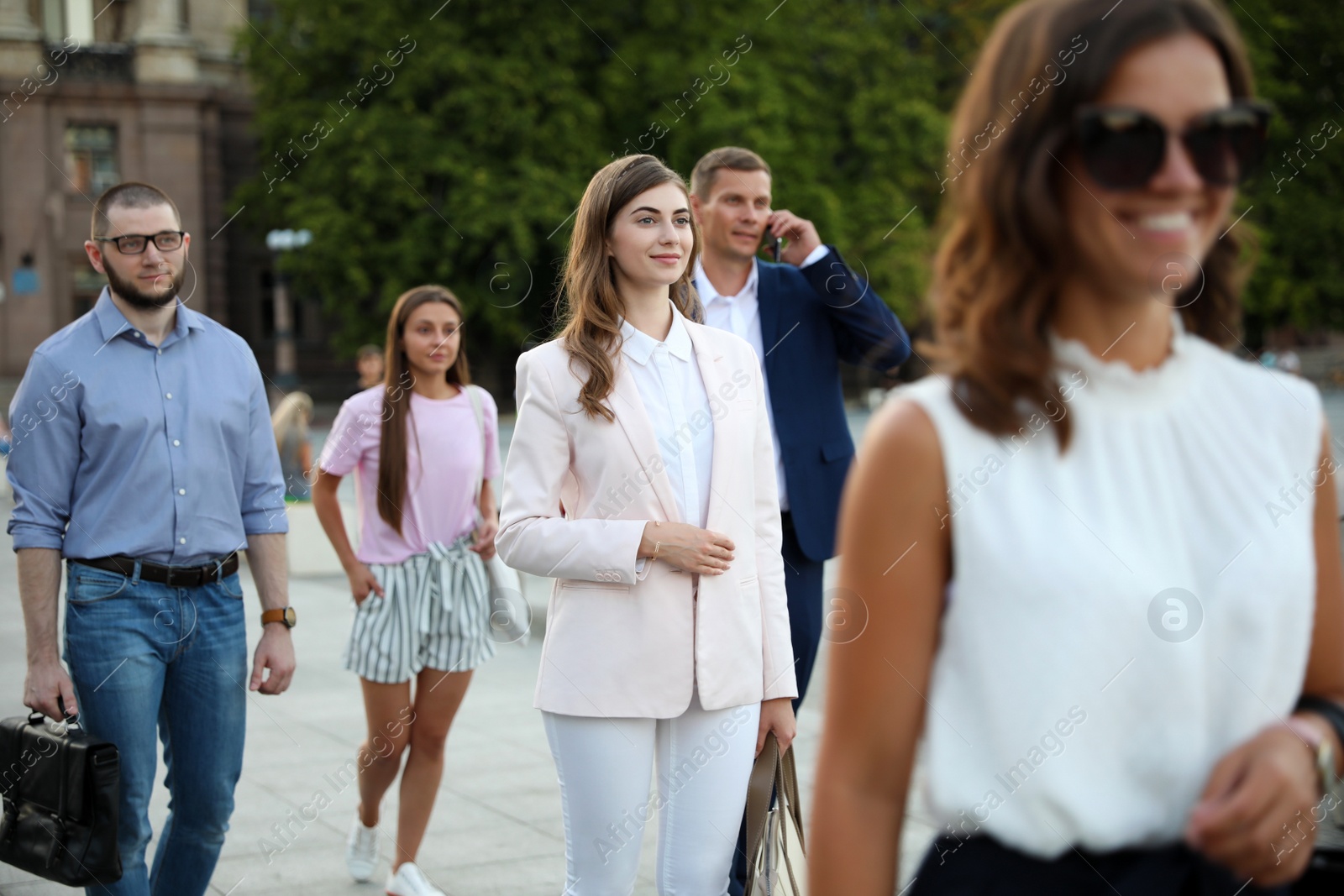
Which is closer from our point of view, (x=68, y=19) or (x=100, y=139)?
(x=100, y=139)

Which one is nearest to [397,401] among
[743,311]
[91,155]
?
[743,311]

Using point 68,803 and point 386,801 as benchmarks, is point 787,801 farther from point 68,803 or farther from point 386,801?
point 386,801

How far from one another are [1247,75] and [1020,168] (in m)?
0.28

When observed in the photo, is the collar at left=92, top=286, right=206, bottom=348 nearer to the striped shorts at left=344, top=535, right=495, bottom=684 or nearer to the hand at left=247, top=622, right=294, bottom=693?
the hand at left=247, top=622, right=294, bottom=693

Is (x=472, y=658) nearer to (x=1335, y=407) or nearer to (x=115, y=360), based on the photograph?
(x=115, y=360)

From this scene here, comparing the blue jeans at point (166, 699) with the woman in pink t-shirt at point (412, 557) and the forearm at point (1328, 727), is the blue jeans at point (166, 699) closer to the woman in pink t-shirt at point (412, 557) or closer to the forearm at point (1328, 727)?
the woman in pink t-shirt at point (412, 557)

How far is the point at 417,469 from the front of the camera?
520 cm

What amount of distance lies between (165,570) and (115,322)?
694mm

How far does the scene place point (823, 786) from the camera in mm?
1496

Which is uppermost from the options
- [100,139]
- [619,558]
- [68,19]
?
[68,19]

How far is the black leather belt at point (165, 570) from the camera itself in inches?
149

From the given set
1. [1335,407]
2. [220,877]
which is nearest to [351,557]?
[220,877]

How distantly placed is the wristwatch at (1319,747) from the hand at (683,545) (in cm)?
182

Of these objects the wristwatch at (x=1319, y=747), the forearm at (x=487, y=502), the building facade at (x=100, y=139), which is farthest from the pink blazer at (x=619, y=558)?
the building facade at (x=100, y=139)
